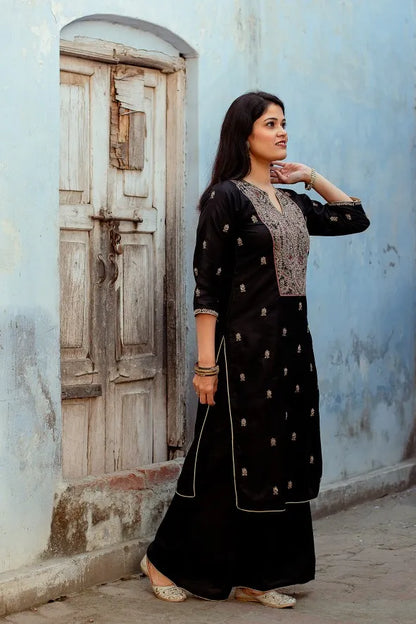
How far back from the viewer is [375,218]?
674cm

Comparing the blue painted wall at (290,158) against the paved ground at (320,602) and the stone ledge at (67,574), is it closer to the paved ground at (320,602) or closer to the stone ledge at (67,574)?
the stone ledge at (67,574)

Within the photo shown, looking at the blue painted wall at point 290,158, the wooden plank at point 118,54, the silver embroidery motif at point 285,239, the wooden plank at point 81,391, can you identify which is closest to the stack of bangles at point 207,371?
the silver embroidery motif at point 285,239

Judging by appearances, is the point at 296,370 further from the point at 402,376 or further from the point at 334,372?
the point at 402,376

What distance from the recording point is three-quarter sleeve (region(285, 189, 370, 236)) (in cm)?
479

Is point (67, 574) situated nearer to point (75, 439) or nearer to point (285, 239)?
point (75, 439)

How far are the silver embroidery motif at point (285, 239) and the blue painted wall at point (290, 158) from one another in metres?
0.82

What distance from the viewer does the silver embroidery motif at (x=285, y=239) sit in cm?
443

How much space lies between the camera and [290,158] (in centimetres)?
595

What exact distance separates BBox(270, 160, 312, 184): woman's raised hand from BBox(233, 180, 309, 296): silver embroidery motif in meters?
0.22

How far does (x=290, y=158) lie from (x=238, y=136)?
149 cm

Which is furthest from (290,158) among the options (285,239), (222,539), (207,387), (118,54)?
(222,539)

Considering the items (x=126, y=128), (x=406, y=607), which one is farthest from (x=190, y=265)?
(x=406, y=607)

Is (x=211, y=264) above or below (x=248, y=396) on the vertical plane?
above

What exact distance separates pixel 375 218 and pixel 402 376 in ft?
3.33
